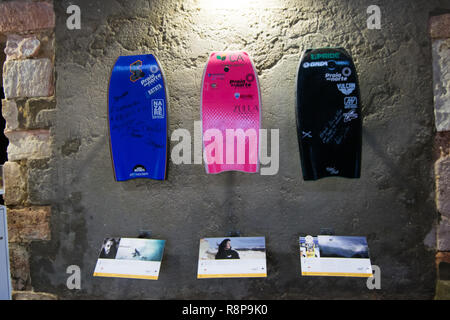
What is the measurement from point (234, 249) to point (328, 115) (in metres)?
0.82

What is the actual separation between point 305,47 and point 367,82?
1.20ft

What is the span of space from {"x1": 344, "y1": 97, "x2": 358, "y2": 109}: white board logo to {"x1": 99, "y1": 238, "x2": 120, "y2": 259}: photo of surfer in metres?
1.37

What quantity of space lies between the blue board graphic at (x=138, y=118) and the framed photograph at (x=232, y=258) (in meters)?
0.45

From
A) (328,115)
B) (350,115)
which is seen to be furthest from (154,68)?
(350,115)

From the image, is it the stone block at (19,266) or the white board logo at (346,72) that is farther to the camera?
the stone block at (19,266)

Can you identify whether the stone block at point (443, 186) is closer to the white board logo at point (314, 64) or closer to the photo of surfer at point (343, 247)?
the photo of surfer at point (343, 247)

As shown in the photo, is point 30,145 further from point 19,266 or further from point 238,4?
point 238,4

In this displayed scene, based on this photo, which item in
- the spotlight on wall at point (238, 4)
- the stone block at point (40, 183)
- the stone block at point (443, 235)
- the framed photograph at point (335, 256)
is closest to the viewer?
the framed photograph at point (335, 256)

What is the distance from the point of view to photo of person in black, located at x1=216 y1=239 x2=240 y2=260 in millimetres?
1627

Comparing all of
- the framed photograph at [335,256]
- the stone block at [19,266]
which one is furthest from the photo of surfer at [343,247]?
the stone block at [19,266]

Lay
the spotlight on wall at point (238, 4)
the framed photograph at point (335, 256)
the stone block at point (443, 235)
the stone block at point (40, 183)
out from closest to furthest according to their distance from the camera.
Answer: the framed photograph at point (335, 256)
the stone block at point (443, 235)
the spotlight on wall at point (238, 4)
the stone block at point (40, 183)

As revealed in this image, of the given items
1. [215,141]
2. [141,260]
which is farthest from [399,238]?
[141,260]

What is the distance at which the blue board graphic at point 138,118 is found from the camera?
5.77ft

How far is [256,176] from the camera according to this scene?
1.74 metres
